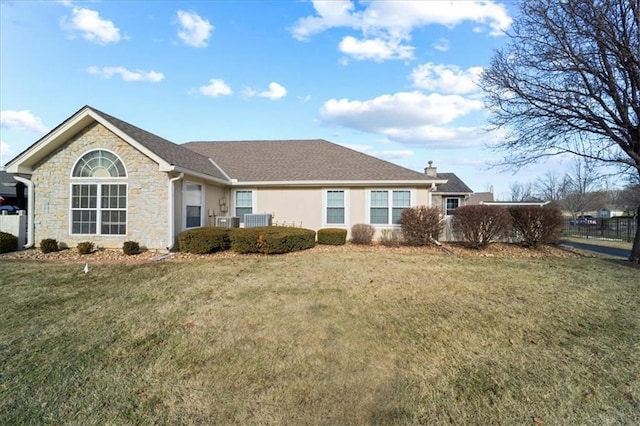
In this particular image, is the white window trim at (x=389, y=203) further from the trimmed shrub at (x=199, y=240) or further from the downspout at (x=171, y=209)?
the downspout at (x=171, y=209)

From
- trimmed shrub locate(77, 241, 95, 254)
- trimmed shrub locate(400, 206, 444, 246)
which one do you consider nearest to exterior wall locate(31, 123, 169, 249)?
trimmed shrub locate(77, 241, 95, 254)

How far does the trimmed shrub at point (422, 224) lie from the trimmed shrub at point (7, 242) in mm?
14175

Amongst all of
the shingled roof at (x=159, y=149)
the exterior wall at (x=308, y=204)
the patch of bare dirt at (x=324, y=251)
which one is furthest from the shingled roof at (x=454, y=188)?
the shingled roof at (x=159, y=149)

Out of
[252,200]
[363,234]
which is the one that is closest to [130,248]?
[252,200]

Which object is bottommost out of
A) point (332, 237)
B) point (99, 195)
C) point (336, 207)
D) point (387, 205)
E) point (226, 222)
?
point (332, 237)

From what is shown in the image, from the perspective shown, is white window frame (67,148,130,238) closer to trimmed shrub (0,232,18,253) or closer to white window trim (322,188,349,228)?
trimmed shrub (0,232,18,253)

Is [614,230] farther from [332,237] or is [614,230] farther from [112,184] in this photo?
[112,184]

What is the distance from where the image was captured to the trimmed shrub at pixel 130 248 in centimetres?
1042

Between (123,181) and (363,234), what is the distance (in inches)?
362

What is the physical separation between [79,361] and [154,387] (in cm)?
130

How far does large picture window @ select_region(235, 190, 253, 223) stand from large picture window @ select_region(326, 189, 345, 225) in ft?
12.3

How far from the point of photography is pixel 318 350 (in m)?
4.20

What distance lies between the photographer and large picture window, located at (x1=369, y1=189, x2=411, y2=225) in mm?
14242

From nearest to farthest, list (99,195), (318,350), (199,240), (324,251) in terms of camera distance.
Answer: (318,350) → (199,240) → (99,195) → (324,251)
